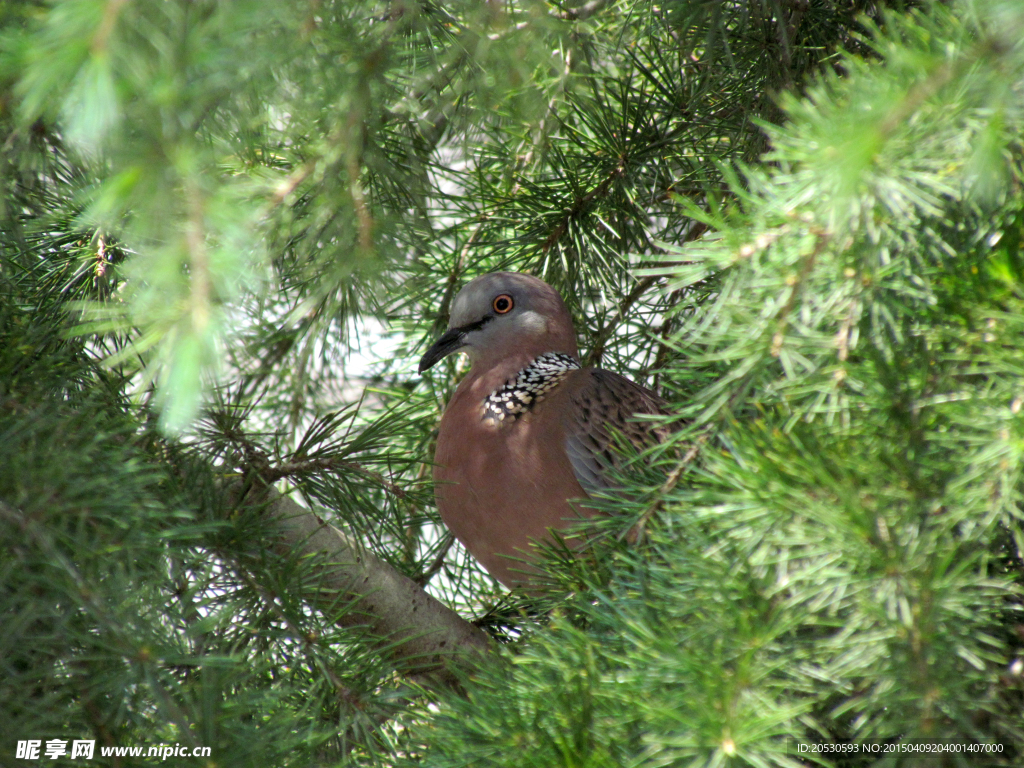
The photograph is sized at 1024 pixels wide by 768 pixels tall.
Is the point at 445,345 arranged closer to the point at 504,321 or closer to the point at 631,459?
the point at 504,321

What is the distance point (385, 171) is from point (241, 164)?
36 centimetres

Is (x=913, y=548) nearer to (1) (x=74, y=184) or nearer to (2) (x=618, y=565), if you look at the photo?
(2) (x=618, y=565)

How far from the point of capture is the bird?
2121 millimetres

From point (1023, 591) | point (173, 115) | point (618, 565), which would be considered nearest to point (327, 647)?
point (618, 565)

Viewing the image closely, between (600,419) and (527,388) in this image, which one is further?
(527,388)

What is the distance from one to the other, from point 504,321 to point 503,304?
0.05m

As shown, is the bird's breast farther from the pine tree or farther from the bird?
the pine tree

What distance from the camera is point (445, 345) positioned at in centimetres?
252

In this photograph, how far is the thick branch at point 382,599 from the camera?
1688 millimetres

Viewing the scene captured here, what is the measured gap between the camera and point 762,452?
3.15ft

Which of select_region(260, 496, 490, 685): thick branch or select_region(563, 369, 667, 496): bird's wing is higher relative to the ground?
select_region(563, 369, 667, 496): bird's wing

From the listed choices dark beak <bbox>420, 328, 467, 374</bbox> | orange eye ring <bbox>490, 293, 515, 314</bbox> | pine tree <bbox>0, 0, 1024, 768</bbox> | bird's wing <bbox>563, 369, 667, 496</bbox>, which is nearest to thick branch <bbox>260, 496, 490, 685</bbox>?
pine tree <bbox>0, 0, 1024, 768</bbox>

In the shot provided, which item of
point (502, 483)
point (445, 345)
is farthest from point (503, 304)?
point (502, 483)

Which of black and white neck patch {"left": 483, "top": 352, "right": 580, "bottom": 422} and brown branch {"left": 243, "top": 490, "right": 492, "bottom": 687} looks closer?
brown branch {"left": 243, "top": 490, "right": 492, "bottom": 687}
